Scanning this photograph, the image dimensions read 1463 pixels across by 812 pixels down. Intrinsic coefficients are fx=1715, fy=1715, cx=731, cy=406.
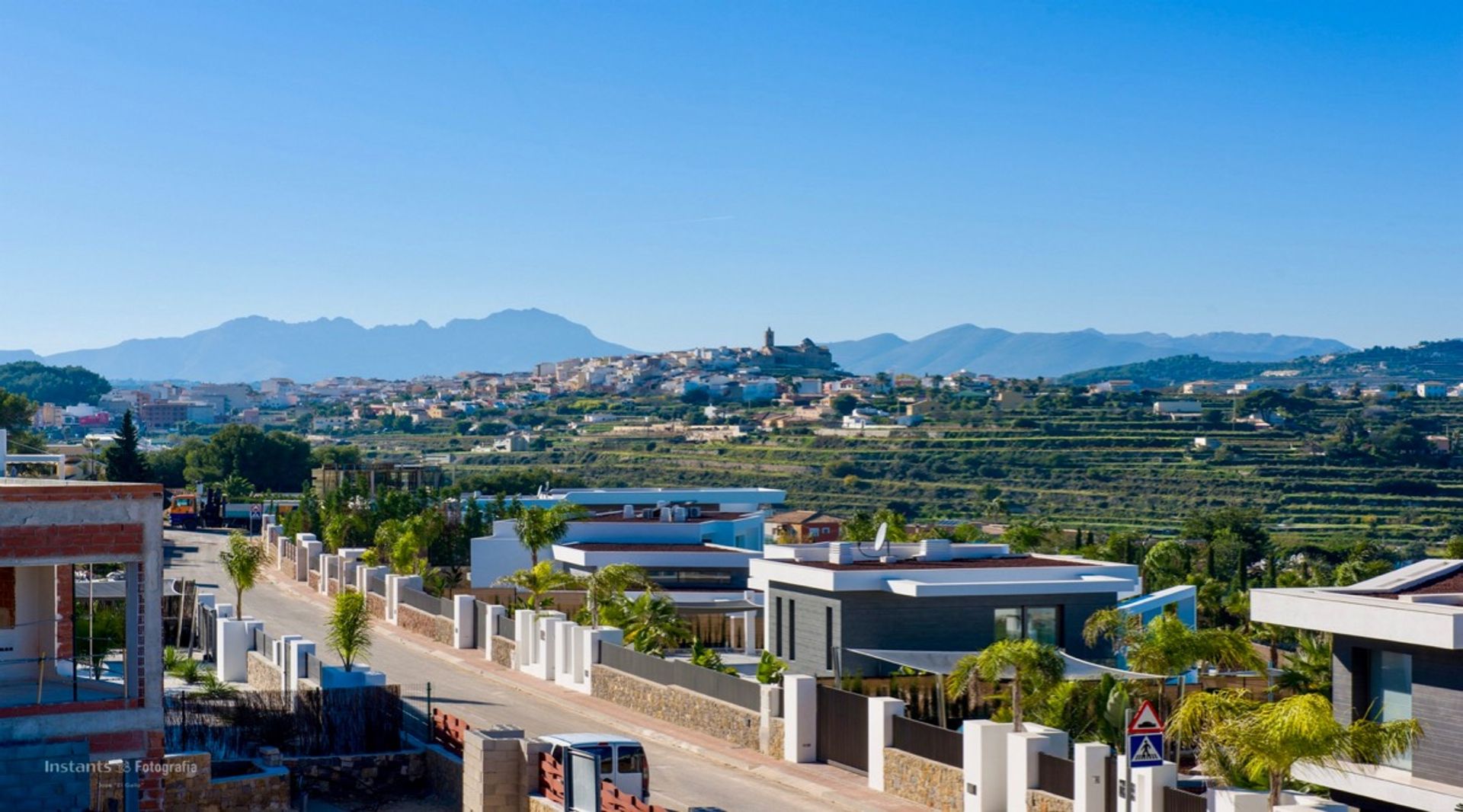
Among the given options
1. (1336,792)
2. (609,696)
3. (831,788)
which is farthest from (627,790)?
(609,696)

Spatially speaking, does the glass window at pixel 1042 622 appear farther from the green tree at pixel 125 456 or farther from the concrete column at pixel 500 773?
the green tree at pixel 125 456

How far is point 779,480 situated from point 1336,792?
12487 centimetres

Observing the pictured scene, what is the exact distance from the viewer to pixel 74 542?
65.2 feet

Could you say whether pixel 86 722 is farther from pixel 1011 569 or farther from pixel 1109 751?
pixel 1011 569

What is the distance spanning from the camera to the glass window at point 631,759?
75.6ft

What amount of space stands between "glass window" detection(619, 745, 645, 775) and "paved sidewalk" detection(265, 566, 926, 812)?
4.06 metres

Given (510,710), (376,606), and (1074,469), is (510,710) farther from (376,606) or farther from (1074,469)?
(1074,469)

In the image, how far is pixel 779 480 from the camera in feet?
486

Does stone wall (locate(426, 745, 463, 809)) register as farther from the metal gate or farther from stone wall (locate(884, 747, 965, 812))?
stone wall (locate(884, 747, 965, 812))

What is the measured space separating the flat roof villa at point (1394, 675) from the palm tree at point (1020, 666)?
3411 mm

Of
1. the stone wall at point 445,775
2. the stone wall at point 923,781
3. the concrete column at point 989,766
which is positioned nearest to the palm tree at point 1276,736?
the concrete column at point 989,766

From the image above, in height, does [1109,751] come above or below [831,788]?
above

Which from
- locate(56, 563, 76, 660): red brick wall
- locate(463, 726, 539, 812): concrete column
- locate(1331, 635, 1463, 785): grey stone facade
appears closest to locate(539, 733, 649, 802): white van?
locate(463, 726, 539, 812): concrete column

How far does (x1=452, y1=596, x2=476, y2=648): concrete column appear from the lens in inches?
1869
